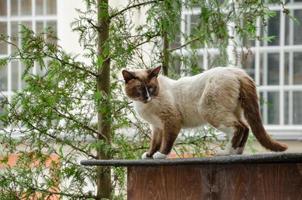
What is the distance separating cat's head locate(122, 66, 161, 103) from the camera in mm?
3551

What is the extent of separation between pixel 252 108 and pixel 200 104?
0.68 feet

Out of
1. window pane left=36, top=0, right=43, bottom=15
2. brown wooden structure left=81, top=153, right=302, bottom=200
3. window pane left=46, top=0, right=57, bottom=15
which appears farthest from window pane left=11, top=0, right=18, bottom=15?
brown wooden structure left=81, top=153, right=302, bottom=200

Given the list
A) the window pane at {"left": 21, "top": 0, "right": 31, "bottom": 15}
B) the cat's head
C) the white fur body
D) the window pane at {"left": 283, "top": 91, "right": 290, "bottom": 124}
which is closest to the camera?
the white fur body

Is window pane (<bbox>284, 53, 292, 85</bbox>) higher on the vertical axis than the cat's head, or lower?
higher

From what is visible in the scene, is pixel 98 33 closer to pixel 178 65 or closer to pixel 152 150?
pixel 178 65

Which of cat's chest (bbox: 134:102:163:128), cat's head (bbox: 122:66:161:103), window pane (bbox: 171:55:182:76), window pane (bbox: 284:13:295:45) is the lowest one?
cat's chest (bbox: 134:102:163:128)

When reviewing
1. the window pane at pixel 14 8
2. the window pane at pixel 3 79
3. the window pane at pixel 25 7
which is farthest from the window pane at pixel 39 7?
the window pane at pixel 3 79

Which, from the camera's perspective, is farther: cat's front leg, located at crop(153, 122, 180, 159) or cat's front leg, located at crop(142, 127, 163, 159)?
cat's front leg, located at crop(142, 127, 163, 159)

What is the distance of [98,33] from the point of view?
502cm

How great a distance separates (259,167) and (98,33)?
1.96 m

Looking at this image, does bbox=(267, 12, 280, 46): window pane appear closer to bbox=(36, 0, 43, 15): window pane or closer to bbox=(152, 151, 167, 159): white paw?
bbox=(36, 0, 43, 15): window pane

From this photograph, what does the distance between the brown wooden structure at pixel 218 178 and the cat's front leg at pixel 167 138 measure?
0.06 m

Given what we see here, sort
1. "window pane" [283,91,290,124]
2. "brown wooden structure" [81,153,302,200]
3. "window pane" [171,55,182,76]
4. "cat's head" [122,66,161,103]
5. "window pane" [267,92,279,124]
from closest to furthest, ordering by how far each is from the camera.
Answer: "brown wooden structure" [81,153,302,200]
"cat's head" [122,66,161,103]
"window pane" [171,55,182,76]
"window pane" [267,92,279,124]
"window pane" [283,91,290,124]

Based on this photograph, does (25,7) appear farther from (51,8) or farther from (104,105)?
(104,105)
